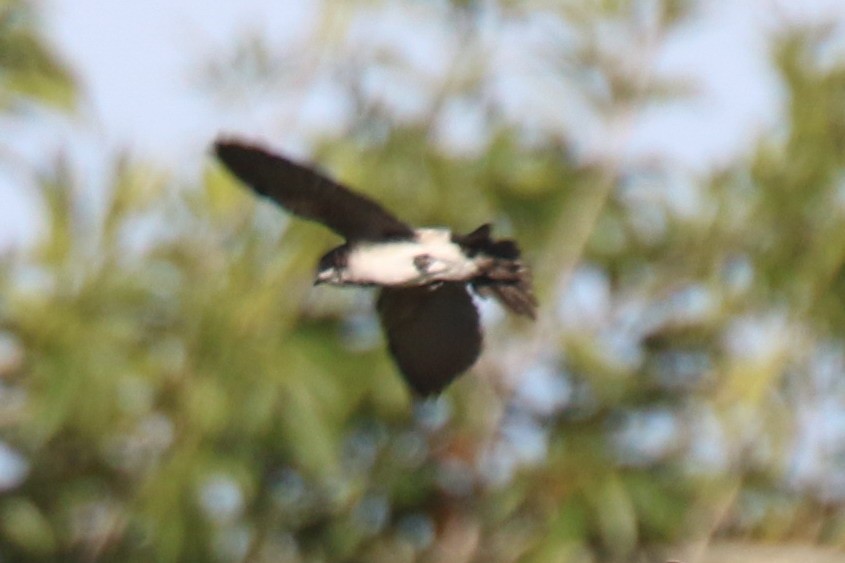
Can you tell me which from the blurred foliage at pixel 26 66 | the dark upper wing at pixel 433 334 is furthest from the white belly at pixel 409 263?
the blurred foliage at pixel 26 66

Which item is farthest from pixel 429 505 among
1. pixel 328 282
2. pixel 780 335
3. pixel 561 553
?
pixel 328 282

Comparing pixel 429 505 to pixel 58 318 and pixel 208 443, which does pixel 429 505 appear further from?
pixel 58 318

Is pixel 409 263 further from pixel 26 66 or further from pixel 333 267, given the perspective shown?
pixel 26 66

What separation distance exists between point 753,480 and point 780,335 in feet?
1.05

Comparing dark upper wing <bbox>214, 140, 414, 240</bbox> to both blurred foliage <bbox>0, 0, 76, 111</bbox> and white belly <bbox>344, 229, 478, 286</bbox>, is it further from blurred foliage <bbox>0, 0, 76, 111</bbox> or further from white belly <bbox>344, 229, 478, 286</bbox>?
blurred foliage <bbox>0, 0, 76, 111</bbox>

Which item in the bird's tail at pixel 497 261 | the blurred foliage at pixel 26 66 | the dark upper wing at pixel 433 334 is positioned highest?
the blurred foliage at pixel 26 66

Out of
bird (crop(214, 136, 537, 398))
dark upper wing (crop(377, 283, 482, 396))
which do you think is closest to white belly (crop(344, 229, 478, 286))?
bird (crop(214, 136, 537, 398))

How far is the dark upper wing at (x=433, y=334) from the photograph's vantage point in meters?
4.00

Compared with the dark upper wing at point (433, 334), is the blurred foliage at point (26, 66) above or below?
above

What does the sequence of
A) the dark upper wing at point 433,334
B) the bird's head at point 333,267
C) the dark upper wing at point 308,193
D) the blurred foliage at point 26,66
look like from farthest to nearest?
the blurred foliage at point 26,66, the dark upper wing at point 433,334, the bird's head at point 333,267, the dark upper wing at point 308,193

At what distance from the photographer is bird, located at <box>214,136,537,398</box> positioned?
12.4ft

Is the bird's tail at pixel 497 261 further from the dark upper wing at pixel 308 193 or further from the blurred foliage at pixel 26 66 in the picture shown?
the blurred foliage at pixel 26 66

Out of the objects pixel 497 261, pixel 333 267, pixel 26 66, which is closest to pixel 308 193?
pixel 333 267

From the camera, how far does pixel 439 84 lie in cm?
607
